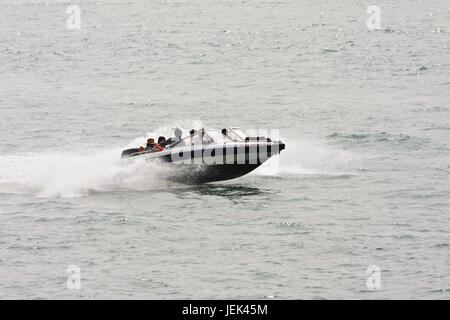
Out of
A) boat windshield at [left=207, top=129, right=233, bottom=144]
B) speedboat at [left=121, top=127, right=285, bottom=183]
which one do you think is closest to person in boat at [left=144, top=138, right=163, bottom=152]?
speedboat at [left=121, top=127, right=285, bottom=183]

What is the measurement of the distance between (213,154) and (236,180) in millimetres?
2525

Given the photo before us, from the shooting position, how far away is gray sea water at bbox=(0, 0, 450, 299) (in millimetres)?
20562

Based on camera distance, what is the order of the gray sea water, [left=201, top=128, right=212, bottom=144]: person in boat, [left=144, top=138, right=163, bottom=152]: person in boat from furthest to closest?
1. [left=144, top=138, right=163, bottom=152]: person in boat
2. [left=201, top=128, right=212, bottom=144]: person in boat
3. the gray sea water

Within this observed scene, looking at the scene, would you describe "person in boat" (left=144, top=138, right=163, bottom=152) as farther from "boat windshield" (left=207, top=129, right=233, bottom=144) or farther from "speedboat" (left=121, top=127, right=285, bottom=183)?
"boat windshield" (left=207, top=129, right=233, bottom=144)

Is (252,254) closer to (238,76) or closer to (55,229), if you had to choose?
(55,229)

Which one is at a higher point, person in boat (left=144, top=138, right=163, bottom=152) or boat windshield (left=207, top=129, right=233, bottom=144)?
boat windshield (left=207, top=129, right=233, bottom=144)

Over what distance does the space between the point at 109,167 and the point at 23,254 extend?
789cm

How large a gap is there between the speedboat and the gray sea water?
0.56m

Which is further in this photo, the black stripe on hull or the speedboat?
the black stripe on hull

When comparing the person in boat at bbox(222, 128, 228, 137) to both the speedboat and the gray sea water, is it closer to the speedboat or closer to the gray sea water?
the speedboat

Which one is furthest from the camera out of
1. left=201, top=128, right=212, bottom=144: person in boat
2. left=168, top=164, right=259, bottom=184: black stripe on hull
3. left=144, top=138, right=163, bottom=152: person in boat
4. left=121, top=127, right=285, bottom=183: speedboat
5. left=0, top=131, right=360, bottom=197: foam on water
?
left=0, top=131, right=360, bottom=197: foam on water

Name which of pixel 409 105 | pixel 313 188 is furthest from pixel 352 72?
pixel 313 188

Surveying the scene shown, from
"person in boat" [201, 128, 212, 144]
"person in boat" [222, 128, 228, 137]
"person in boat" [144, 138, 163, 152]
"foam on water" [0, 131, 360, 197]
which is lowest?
"foam on water" [0, 131, 360, 197]

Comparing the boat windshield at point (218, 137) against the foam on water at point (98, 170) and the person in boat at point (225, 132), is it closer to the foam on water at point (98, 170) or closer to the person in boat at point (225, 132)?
the person in boat at point (225, 132)
